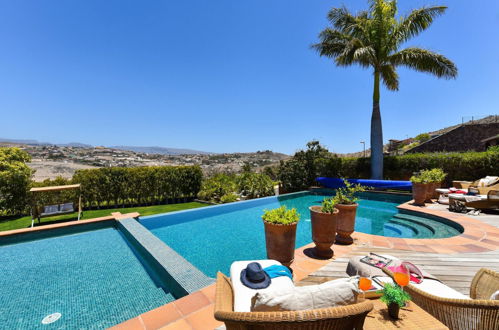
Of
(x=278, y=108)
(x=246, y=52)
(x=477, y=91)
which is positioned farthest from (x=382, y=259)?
(x=278, y=108)

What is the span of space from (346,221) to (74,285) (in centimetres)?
504

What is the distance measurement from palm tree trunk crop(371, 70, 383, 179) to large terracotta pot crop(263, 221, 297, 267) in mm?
10820

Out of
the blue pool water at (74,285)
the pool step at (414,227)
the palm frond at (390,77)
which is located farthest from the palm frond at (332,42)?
the blue pool water at (74,285)

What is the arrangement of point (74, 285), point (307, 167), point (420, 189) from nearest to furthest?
point (74, 285), point (420, 189), point (307, 167)

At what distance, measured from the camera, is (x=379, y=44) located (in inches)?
460

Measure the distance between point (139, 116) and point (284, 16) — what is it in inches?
1499

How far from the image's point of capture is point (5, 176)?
7199mm

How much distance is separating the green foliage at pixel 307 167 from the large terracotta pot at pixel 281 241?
398 inches

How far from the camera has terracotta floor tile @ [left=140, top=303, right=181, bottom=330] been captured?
2254 mm

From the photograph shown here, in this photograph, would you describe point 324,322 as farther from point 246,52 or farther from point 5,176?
point 246,52

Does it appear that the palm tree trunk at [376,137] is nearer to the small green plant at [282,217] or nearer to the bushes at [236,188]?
the bushes at [236,188]

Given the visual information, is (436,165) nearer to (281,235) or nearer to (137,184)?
(281,235)

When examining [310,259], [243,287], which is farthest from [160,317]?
[310,259]

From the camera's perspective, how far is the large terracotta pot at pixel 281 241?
120 inches
